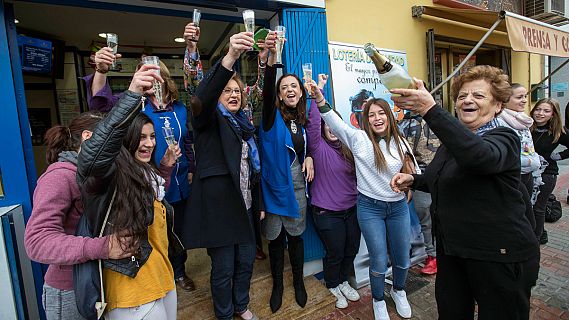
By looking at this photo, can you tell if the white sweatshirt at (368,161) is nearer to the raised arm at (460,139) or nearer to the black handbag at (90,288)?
the raised arm at (460,139)

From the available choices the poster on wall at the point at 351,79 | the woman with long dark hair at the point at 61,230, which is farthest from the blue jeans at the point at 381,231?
the woman with long dark hair at the point at 61,230

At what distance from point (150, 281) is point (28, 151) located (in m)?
1.76

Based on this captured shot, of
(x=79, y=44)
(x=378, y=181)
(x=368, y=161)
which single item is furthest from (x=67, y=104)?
(x=378, y=181)

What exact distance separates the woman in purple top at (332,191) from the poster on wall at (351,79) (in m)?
0.89

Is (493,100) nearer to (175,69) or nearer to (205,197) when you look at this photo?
(205,197)

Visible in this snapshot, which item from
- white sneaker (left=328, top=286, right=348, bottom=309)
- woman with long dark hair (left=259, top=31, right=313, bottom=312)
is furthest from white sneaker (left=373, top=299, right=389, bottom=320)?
woman with long dark hair (left=259, top=31, right=313, bottom=312)

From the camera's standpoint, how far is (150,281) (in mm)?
1499

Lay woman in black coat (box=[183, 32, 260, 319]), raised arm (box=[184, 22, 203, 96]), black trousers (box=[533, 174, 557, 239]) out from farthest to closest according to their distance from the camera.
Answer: black trousers (box=[533, 174, 557, 239]) → woman in black coat (box=[183, 32, 260, 319]) → raised arm (box=[184, 22, 203, 96])

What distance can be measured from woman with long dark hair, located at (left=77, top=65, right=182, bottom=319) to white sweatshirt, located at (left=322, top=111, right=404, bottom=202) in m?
1.61

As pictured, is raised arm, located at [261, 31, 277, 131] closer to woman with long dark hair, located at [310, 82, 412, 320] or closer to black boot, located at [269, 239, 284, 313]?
woman with long dark hair, located at [310, 82, 412, 320]

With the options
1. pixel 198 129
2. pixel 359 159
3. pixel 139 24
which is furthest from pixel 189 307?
pixel 139 24

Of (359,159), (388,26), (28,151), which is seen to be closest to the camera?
(28,151)

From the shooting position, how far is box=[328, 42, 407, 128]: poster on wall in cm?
368

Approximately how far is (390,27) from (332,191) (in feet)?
10.3
